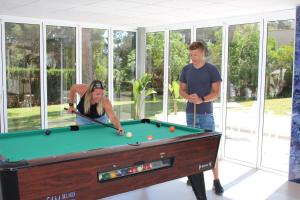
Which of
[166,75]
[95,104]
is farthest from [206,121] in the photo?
[166,75]

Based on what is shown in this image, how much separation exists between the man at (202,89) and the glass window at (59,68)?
2.95 meters

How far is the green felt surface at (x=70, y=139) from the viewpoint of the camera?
2830 mm

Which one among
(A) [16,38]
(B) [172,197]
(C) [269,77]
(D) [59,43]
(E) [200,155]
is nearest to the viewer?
(E) [200,155]

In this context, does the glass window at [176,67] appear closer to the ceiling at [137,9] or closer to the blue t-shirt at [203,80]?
the ceiling at [137,9]

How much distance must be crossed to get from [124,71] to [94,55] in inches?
31.8

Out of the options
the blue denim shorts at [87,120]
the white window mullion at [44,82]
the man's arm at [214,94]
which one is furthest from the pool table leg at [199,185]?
the white window mullion at [44,82]

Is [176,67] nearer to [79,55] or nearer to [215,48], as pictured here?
[215,48]

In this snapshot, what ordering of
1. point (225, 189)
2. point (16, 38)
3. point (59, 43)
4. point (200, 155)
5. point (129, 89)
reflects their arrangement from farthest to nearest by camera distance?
point (129, 89), point (59, 43), point (16, 38), point (225, 189), point (200, 155)

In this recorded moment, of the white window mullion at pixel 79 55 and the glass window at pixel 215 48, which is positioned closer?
the glass window at pixel 215 48

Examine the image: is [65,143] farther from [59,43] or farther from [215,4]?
[59,43]

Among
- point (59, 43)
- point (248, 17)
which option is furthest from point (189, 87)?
point (59, 43)

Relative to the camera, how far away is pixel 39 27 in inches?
243

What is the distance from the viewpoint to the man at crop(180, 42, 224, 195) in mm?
4289

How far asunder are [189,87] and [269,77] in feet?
4.93
